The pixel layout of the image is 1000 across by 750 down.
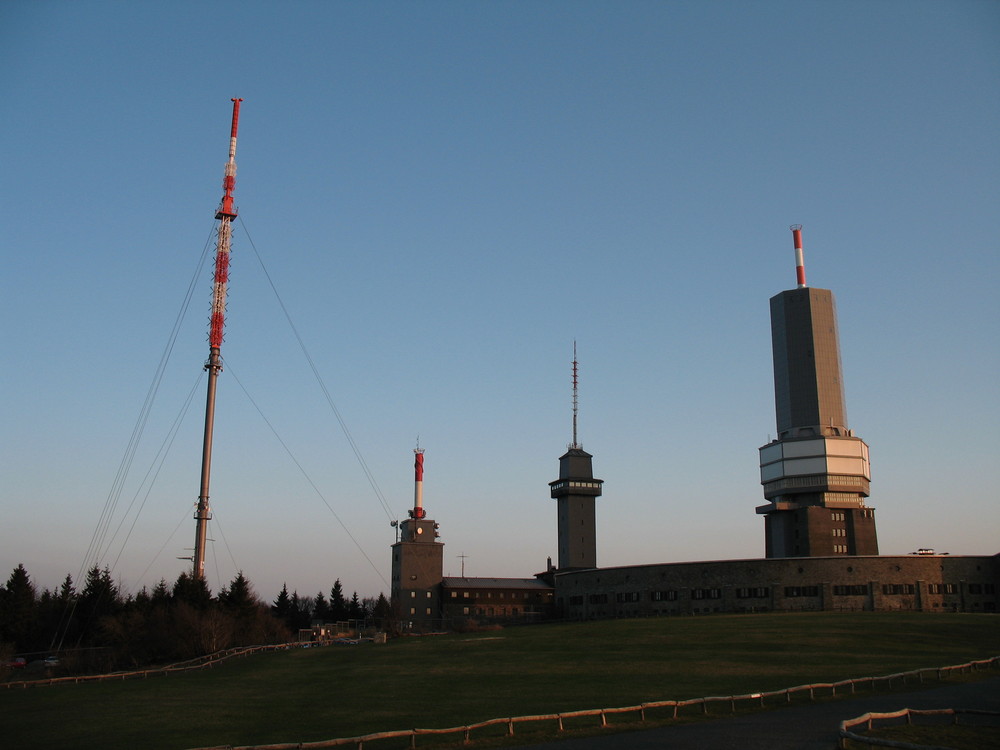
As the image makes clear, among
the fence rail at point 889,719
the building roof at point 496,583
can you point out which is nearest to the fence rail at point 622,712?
the fence rail at point 889,719

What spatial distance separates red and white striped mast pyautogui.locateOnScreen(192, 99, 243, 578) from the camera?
79.4 metres

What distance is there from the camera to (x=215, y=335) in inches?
3182

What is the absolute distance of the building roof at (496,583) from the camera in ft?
398

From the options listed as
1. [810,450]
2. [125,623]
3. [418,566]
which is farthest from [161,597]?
[810,450]

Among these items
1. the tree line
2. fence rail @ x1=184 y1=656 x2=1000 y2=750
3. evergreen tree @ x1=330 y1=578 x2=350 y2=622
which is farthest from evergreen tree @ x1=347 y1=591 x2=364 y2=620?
fence rail @ x1=184 y1=656 x2=1000 y2=750

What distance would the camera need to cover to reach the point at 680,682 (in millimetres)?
37875

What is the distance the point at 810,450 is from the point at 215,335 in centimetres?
7853

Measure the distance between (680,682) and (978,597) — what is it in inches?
2496

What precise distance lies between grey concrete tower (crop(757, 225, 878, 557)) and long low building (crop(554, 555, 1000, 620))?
27.7 meters

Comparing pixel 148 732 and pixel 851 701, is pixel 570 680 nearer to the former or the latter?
pixel 851 701

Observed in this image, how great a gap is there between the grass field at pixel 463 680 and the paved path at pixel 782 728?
17.2ft

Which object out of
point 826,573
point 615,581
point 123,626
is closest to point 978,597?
point 826,573

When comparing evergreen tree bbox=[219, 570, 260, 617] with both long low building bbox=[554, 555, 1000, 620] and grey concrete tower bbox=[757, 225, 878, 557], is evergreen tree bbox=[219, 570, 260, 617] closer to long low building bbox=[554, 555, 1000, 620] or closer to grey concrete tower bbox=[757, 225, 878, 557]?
long low building bbox=[554, 555, 1000, 620]

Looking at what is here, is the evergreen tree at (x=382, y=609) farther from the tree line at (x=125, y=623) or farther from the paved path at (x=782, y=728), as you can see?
the paved path at (x=782, y=728)
